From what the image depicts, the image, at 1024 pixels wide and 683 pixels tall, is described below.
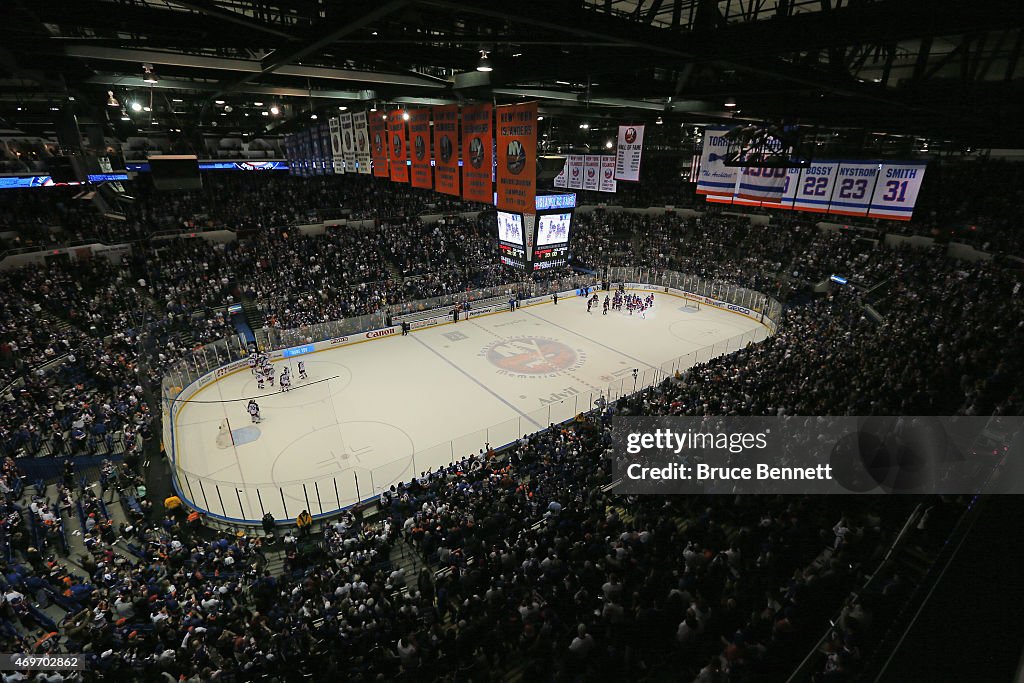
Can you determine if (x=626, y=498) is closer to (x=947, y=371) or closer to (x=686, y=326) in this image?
(x=947, y=371)

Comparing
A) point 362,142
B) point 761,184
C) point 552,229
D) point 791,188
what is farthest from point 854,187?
point 362,142

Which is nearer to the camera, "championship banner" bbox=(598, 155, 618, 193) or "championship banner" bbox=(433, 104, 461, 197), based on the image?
"championship banner" bbox=(433, 104, 461, 197)

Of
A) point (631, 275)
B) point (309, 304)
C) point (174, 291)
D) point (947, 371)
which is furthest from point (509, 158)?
point (631, 275)

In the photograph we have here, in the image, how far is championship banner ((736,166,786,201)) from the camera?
64.2 feet

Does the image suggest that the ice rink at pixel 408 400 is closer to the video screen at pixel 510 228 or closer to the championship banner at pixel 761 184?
the video screen at pixel 510 228

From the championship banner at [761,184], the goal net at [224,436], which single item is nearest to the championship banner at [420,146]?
the goal net at [224,436]

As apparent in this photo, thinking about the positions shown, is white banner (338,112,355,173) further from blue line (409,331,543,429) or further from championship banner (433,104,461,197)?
blue line (409,331,543,429)

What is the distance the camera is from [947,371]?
12.3m

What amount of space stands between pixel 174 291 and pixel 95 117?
37.6 feet

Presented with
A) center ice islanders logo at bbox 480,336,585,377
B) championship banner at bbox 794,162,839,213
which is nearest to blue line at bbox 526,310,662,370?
center ice islanders logo at bbox 480,336,585,377

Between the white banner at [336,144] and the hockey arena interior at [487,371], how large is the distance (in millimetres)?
257

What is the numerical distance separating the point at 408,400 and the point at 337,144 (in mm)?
11384

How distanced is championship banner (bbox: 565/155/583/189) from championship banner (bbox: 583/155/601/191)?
0.30 metres
